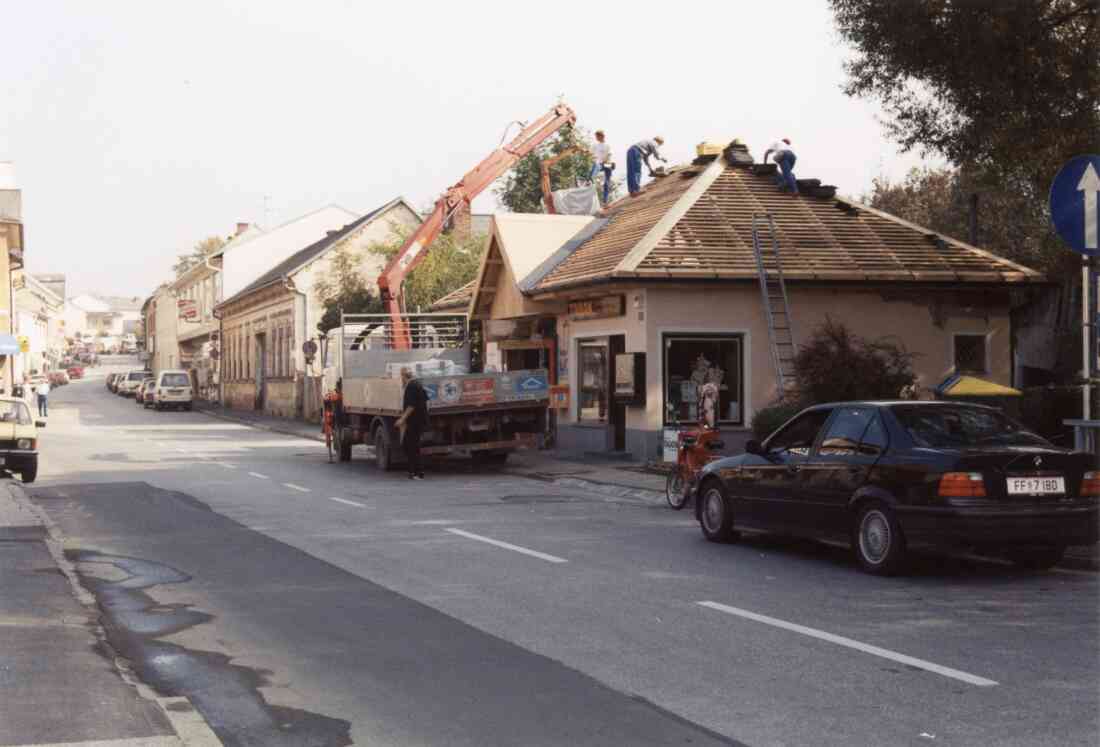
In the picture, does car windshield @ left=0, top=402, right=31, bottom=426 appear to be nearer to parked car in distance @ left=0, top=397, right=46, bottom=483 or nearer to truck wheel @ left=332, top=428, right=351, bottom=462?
parked car in distance @ left=0, top=397, right=46, bottom=483

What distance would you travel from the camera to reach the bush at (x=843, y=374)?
21172 millimetres

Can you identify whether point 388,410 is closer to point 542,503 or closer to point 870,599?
point 542,503

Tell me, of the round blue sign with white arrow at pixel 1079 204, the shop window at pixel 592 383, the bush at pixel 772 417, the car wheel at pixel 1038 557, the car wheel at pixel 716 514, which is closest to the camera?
the round blue sign with white arrow at pixel 1079 204

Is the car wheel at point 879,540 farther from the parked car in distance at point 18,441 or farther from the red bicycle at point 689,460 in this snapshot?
the parked car in distance at point 18,441

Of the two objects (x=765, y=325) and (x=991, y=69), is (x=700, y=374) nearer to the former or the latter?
(x=765, y=325)

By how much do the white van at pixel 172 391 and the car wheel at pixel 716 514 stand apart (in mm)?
53997

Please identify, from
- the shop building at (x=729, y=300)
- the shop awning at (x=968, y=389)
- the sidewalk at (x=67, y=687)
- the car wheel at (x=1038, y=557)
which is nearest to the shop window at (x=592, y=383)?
the shop building at (x=729, y=300)

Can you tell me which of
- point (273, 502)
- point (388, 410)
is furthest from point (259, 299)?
point (273, 502)

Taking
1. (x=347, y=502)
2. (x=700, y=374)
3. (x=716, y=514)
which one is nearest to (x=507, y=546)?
(x=716, y=514)

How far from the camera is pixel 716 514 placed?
43.8ft

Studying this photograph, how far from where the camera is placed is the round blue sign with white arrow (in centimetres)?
1068

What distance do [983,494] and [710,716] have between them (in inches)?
189

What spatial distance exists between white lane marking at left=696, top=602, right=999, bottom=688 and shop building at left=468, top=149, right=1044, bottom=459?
49.2 ft

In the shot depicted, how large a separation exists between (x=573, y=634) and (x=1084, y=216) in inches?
225
